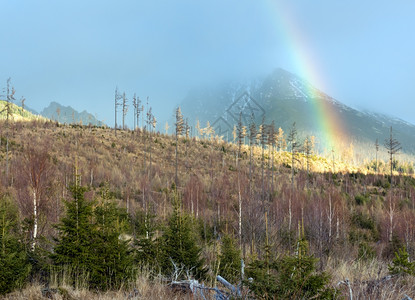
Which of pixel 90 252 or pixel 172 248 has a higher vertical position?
pixel 90 252

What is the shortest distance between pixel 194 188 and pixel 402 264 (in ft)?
77.0

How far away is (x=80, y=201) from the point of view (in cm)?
603

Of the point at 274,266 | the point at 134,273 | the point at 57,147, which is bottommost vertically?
the point at 134,273

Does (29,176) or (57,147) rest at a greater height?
(57,147)

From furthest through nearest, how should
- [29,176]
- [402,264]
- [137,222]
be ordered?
1. [137,222]
2. [29,176]
3. [402,264]

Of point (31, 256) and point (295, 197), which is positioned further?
point (295, 197)

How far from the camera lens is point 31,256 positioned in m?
6.23

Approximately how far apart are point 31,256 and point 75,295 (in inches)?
108

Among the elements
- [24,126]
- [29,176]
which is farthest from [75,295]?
[24,126]

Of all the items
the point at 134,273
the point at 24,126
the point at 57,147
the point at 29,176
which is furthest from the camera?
the point at 24,126

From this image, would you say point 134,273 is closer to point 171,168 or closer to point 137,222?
point 137,222

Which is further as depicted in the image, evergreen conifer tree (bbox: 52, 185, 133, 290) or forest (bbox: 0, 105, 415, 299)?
evergreen conifer tree (bbox: 52, 185, 133, 290)

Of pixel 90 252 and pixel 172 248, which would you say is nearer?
pixel 90 252

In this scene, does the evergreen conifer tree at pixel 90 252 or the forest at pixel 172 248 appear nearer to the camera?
the forest at pixel 172 248
